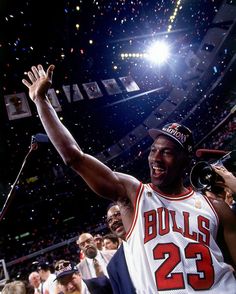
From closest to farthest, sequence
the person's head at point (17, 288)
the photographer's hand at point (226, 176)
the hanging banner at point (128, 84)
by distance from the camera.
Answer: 1. the photographer's hand at point (226, 176)
2. the person's head at point (17, 288)
3. the hanging banner at point (128, 84)

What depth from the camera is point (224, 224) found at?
6.81 ft

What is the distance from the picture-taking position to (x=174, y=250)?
6.00 feet

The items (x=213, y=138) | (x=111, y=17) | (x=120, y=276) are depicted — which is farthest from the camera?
(x=213, y=138)

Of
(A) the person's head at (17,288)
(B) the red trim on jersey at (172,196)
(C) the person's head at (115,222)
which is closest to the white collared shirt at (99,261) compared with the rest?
(A) the person's head at (17,288)

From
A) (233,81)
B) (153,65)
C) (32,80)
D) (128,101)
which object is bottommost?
(32,80)

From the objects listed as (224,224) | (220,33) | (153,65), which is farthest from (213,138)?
(224,224)

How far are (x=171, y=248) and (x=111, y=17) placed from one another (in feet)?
57.4

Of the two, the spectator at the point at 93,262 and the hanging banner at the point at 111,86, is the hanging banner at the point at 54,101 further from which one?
the spectator at the point at 93,262

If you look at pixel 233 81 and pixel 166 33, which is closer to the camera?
pixel 233 81

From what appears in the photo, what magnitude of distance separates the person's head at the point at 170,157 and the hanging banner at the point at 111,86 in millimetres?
19909

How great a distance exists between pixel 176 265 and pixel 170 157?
0.72m

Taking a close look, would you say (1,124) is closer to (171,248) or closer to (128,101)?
(128,101)

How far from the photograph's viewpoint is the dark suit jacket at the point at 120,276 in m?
1.93

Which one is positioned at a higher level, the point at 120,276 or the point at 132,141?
the point at 132,141
